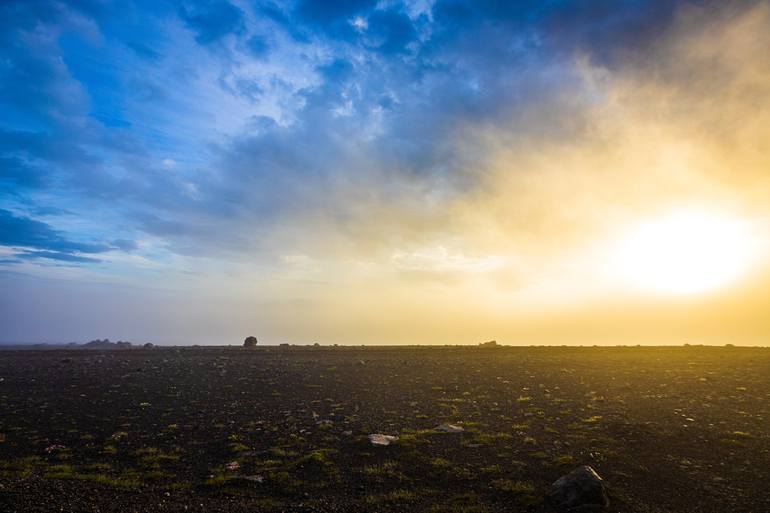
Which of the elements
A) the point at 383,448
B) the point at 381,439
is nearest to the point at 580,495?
the point at 383,448

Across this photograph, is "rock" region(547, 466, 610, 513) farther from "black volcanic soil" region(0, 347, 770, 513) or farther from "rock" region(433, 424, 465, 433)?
"rock" region(433, 424, 465, 433)

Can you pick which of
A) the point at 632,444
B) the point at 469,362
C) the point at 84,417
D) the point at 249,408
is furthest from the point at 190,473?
the point at 469,362

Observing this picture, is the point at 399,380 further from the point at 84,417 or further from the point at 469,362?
the point at 84,417

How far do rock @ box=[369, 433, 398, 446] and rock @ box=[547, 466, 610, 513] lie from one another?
288 inches

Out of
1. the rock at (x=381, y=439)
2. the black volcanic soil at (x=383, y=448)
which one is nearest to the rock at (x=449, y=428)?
the black volcanic soil at (x=383, y=448)

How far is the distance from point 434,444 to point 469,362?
2626 cm

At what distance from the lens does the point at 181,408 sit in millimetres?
25266

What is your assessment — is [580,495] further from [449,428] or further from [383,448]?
[449,428]

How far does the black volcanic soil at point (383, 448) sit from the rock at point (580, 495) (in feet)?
1.58

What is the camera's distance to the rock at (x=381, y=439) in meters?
18.2

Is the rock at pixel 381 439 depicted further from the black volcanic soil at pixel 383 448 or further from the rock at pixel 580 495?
the rock at pixel 580 495

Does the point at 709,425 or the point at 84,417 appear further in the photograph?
the point at 84,417

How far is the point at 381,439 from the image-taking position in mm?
18609

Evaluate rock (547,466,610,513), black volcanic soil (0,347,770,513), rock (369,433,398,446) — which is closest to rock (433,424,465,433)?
black volcanic soil (0,347,770,513)
